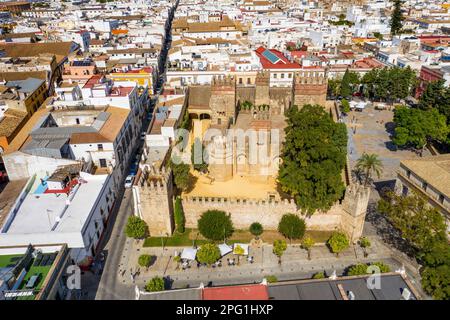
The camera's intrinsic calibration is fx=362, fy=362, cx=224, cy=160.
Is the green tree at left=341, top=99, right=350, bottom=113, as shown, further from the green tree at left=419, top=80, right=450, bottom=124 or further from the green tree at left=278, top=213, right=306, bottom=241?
the green tree at left=278, top=213, right=306, bottom=241

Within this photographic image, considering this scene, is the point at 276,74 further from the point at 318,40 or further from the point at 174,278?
the point at 174,278

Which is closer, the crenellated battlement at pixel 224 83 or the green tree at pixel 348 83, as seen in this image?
the crenellated battlement at pixel 224 83

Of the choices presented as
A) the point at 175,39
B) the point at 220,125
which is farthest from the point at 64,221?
the point at 175,39

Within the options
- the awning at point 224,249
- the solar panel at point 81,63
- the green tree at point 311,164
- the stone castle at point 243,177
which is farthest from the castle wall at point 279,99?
the solar panel at point 81,63

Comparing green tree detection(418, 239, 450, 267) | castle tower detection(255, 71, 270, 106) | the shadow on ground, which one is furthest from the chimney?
castle tower detection(255, 71, 270, 106)

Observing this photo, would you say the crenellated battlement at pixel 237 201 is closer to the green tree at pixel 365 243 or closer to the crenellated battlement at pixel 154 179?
the crenellated battlement at pixel 154 179
